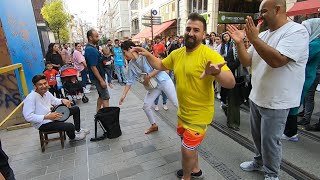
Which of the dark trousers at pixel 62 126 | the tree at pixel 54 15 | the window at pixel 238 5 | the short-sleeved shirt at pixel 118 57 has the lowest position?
the dark trousers at pixel 62 126

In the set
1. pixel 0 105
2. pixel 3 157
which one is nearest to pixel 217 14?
pixel 0 105

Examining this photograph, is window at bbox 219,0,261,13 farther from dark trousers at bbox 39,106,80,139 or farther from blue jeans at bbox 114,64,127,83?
dark trousers at bbox 39,106,80,139

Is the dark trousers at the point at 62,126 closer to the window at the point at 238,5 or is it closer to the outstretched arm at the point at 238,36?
the outstretched arm at the point at 238,36

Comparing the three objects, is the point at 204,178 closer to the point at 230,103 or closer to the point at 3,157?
the point at 230,103

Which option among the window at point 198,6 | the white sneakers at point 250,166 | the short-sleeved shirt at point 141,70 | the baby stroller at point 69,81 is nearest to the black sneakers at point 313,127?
the white sneakers at point 250,166

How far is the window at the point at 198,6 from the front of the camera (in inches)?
580

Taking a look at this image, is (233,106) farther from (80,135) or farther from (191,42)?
(80,135)

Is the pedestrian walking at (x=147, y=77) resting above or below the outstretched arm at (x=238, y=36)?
below

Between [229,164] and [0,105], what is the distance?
497 cm

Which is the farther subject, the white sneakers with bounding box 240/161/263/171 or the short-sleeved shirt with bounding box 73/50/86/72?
the short-sleeved shirt with bounding box 73/50/86/72

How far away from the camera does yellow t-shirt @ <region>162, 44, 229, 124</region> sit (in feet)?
6.58

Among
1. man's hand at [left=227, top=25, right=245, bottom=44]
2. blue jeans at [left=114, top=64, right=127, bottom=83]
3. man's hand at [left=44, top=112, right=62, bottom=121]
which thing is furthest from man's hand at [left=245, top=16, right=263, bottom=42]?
blue jeans at [left=114, top=64, right=127, bottom=83]

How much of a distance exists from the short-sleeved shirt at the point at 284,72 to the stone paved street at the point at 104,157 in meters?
1.23

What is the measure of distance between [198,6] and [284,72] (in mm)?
14968
